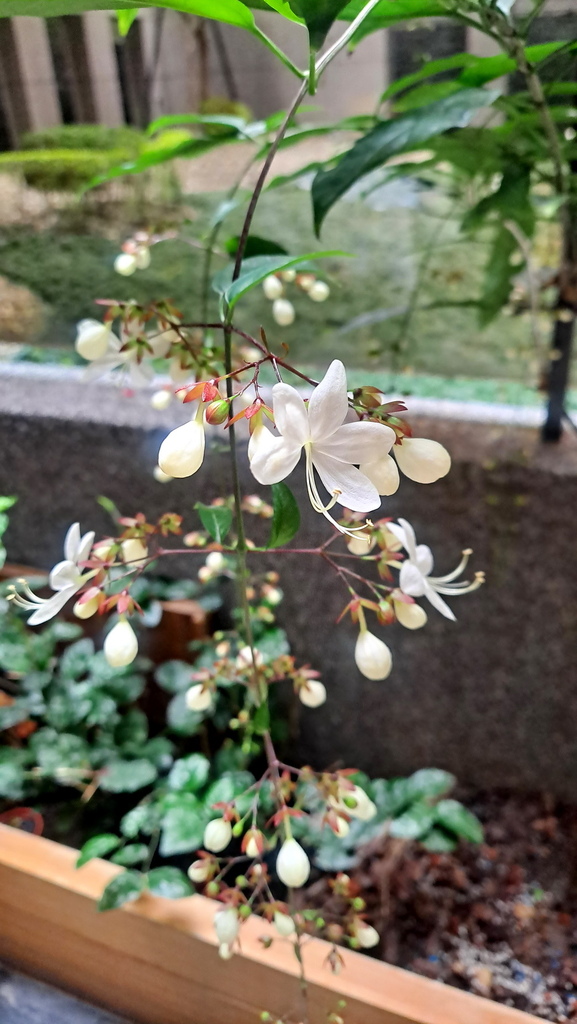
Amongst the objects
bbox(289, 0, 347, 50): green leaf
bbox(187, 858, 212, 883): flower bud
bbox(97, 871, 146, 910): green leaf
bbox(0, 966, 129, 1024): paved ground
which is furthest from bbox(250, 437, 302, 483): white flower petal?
bbox(0, 966, 129, 1024): paved ground

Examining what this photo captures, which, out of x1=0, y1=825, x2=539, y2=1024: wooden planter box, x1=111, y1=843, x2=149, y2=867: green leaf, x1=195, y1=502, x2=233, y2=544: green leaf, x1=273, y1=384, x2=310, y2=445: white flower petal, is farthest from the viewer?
x1=111, y1=843, x2=149, y2=867: green leaf

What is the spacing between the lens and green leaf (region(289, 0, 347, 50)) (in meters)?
0.33

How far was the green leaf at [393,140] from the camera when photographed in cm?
46

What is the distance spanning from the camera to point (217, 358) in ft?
1.53

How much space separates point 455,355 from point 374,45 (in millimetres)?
430

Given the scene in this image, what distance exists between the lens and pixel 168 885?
21.5 inches

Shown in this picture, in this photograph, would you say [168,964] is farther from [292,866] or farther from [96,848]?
[292,866]

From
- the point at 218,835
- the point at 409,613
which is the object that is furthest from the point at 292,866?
the point at 409,613

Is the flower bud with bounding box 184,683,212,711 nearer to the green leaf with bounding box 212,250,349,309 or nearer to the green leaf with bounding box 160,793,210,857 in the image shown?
the green leaf with bounding box 160,793,210,857

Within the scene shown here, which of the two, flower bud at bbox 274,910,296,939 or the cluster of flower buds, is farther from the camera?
the cluster of flower buds

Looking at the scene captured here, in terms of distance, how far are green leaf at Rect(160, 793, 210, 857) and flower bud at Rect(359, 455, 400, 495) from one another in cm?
42

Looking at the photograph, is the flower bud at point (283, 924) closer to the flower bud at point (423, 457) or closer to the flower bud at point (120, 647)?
the flower bud at point (120, 647)

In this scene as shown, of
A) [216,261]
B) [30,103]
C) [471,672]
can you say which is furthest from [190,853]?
[30,103]

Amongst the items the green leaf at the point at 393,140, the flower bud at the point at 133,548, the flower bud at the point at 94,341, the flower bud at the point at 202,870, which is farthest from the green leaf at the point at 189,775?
the green leaf at the point at 393,140
